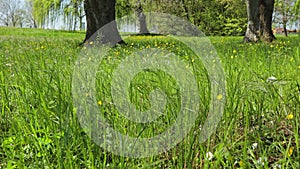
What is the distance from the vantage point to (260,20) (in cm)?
984

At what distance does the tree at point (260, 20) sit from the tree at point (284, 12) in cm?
2189

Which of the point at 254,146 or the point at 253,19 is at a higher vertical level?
the point at 253,19

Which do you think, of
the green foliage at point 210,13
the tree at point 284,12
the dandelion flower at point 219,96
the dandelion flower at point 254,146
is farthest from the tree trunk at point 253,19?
the tree at point 284,12

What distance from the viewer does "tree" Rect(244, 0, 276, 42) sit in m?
9.69

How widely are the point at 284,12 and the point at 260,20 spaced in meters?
25.9

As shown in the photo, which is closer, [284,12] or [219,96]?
[219,96]

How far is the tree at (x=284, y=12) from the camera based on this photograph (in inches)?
1208

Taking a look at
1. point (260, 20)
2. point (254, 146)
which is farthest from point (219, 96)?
point (260, 20)

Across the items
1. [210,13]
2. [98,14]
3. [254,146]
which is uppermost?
[210,13]

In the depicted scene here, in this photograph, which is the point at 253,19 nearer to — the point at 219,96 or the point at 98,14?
the point at 98,14

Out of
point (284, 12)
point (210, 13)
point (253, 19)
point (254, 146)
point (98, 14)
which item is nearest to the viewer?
point (254, 146)

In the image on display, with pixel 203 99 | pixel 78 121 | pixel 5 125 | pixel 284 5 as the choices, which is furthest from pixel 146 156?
pixel 284 5

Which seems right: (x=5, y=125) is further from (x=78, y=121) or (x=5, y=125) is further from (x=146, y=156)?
(x=146, y=156)

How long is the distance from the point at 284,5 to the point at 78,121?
33.8m
